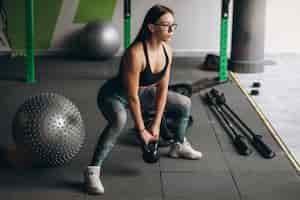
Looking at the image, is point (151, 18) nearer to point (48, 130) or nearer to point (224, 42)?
point (48, 130)

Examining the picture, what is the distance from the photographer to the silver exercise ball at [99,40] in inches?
256

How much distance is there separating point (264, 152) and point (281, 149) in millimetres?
192

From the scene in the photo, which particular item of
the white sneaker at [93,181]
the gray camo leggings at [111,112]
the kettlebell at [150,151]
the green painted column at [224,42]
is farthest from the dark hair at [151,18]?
the green painted column at [224,42]

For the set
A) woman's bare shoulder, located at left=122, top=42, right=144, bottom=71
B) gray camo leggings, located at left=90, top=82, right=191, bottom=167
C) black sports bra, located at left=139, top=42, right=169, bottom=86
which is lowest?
gray camo leggings, located at left=90, top=82, right=191, bottom=167

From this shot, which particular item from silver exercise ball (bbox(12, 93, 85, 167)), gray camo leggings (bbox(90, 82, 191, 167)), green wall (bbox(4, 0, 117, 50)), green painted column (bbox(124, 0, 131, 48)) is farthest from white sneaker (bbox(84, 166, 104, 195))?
green wall (bbox(4, 0, 117, 50))

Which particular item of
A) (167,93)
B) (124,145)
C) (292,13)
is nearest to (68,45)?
(292,13)

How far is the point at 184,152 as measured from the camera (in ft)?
12.9

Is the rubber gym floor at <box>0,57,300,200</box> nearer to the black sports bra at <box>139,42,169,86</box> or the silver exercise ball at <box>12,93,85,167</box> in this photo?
the silver exercise ball at <box>12,93,85,167</box>

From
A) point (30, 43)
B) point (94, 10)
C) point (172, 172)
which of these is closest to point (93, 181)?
point (172, 172)

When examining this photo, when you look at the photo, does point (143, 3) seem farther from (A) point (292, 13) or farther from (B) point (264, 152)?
(B) point (264, 152)

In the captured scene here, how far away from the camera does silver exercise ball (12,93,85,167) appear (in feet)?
11.6

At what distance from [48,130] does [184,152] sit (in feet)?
2.91

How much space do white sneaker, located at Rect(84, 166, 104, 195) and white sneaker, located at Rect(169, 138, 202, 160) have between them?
0.63 metres

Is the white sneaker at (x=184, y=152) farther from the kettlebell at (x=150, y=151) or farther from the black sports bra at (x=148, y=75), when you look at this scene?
the black sports bra at (x=148, y=75)
